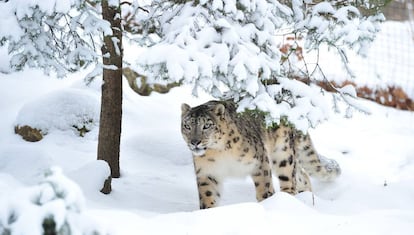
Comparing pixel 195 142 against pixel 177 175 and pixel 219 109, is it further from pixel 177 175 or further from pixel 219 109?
pixel 177 175

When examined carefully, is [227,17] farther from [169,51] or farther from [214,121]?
[214,121]

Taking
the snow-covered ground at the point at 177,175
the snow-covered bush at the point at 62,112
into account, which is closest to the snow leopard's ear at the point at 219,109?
the snow-covered ground at the point at 177,175

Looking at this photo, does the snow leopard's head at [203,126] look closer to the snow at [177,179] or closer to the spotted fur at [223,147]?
the spotted fur at [223,147]

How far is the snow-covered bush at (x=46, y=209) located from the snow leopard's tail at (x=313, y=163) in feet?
15.0

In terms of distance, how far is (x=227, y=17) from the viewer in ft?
14.8

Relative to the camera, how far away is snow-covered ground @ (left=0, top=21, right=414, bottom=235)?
3.96m

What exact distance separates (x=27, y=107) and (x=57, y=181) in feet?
17.9

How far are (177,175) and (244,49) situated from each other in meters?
2.93

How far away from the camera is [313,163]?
6961mm

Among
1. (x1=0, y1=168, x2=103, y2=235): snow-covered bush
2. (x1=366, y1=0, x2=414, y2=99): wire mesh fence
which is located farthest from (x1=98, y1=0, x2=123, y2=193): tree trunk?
(x1=366, y1=0, x2=414, y2=99): wire mesh fence

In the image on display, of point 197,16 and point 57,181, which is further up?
point 197,16

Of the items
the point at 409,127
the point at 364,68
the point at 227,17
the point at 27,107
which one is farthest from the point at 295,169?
the point at 364,68

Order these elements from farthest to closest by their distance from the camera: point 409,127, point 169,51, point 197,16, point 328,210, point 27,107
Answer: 1. point 409,127
2. point 27,107
3. point 328,210
4. point 197,16
5. point 169,51

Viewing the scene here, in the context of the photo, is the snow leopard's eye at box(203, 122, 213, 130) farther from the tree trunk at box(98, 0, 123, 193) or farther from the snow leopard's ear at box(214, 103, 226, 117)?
the tree trunk at box(98, 0, 123, 193)
